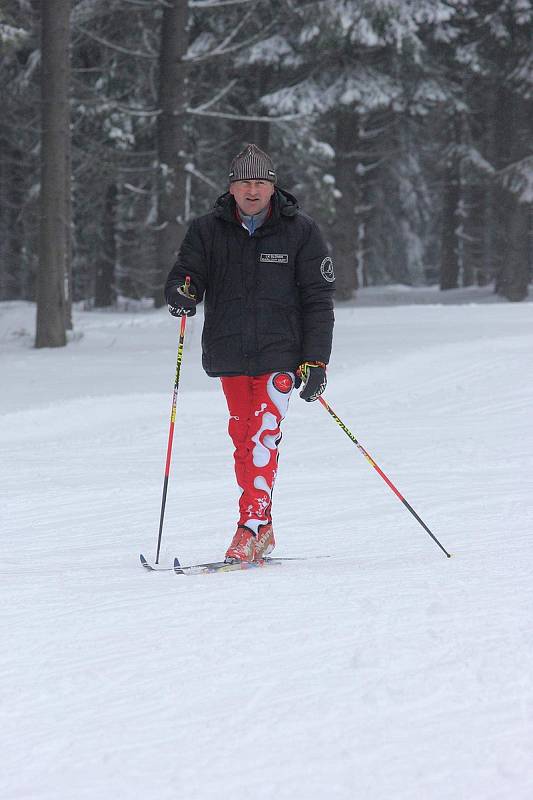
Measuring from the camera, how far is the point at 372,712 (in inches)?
113

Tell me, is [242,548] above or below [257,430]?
below

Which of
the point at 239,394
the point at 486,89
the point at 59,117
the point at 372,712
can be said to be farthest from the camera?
the point at 486,89

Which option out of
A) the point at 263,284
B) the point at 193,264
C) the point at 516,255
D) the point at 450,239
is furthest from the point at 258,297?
the point at 450,239

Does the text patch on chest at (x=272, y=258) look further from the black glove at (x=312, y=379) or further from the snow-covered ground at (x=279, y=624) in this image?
the snow-covered ground at (x=279, y=624)

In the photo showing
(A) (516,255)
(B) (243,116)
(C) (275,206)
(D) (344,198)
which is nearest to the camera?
(C) (275,206)

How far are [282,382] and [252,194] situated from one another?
95cm

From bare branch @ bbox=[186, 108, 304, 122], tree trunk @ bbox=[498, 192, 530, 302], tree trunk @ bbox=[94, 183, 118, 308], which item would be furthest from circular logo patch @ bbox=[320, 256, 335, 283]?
tree trunk @ bbox=[94, 183, 118, 308]

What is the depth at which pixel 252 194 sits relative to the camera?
15.6 ft

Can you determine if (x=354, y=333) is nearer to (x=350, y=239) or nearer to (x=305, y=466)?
(x=305, y=466)

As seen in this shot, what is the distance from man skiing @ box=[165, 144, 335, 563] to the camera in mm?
4832

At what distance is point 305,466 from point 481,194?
27048 millimetres

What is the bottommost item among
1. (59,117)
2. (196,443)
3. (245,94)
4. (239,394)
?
(196,443)

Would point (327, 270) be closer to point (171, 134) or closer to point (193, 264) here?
point (193, 264)

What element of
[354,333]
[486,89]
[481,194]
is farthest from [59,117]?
[481,194]
